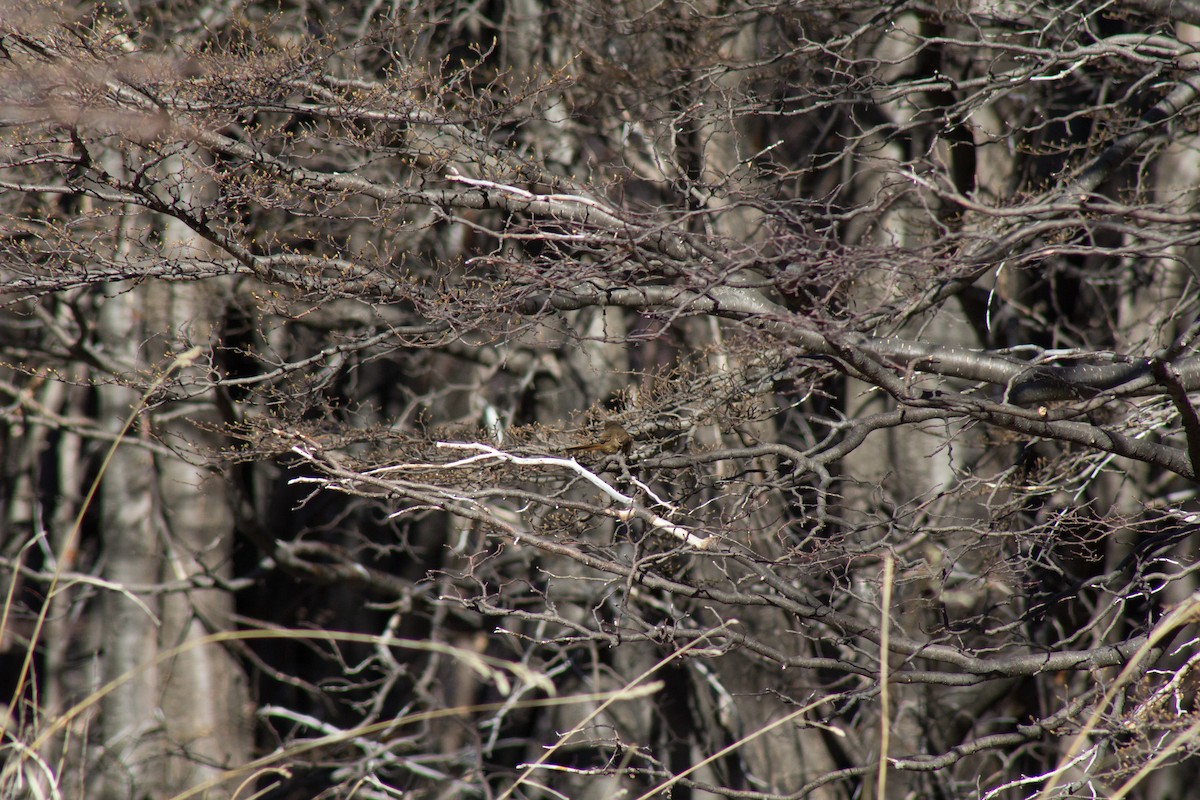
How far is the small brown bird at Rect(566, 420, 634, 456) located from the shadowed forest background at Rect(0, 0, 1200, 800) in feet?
0.11

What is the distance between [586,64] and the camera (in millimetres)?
5902

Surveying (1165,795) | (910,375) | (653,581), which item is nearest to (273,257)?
(653,581)

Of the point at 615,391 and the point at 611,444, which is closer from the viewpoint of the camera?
the point at 611,444

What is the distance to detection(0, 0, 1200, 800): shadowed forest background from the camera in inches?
129

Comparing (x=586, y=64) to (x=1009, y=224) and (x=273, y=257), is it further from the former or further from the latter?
(x=1009, y=224)

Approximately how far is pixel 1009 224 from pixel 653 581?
1.77 meters

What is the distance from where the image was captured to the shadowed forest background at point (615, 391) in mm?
3273

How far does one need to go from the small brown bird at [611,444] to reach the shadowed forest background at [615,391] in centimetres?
3

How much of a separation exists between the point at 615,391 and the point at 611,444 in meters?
1.22

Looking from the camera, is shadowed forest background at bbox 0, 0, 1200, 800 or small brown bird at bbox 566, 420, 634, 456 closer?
shadowed forest background at bbox 0, 0, 1200, 800

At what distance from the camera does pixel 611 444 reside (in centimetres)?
373

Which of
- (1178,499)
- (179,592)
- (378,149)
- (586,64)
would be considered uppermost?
(586,64)

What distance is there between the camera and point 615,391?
16.2 feet

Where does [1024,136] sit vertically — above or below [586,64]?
below
